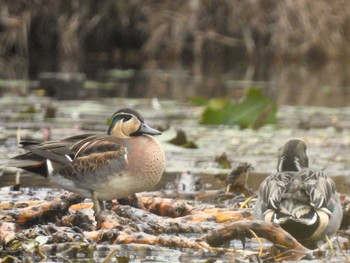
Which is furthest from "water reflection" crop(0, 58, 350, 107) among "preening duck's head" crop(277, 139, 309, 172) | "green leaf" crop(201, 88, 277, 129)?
"preening duck's head" crop(277, 139, 309, 172)

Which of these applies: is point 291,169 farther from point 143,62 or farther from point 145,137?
point 143,62

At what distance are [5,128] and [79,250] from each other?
5958 millimetres

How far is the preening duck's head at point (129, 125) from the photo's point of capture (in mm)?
6316

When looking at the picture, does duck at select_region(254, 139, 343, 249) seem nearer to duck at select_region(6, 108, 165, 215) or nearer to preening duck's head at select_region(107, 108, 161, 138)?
duck at select_region(6, 108, 165, 215)

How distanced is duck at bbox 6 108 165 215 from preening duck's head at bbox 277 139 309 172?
65cm

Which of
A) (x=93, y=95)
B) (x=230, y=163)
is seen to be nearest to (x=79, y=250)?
(x=230, y=163)

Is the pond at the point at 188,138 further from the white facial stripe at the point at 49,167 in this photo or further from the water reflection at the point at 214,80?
the water reflection at the point at 214,80

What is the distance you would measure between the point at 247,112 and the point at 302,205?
6118 mm

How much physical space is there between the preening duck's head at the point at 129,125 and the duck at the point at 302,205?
962 mm

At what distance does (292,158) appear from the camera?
5992mm

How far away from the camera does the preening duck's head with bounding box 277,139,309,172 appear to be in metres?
5.96

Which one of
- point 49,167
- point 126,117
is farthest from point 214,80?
point 49,167

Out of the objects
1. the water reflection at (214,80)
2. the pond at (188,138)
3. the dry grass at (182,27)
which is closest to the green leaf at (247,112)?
the pond at (188,138)

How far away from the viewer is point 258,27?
22.2m
